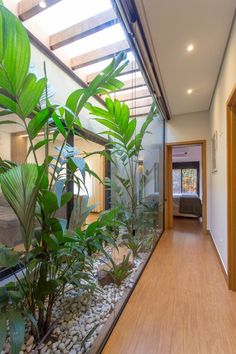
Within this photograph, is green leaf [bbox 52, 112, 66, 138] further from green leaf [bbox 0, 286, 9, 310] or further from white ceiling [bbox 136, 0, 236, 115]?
white ceiling [bbox 136, 0, 236, 115]

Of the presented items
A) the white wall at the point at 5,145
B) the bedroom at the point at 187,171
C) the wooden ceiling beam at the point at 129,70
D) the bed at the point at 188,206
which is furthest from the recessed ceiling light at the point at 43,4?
the bedroom at the point at 187,171

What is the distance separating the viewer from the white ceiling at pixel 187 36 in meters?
1.76

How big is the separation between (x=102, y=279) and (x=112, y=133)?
1.55m

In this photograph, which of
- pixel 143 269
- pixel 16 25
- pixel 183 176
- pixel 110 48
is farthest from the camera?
pixel 183 176

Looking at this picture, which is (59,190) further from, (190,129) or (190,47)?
(190,129)

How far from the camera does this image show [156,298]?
6.41ft

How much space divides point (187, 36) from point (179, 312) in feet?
9.14

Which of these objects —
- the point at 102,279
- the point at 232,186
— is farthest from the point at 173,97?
the point at 102,279

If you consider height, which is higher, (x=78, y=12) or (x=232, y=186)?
(x=78, y=12)

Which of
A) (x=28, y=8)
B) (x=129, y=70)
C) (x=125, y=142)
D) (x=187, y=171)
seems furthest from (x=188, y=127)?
(x=187, y=171)

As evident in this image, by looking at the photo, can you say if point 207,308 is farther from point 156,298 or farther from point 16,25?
point 16,25

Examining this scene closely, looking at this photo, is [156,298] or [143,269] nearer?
[156,298]

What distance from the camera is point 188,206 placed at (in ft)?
18.8

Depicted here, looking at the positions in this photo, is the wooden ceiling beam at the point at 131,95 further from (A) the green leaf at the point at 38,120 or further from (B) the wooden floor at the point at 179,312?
(B) the wooden floor at the point at 179,312
